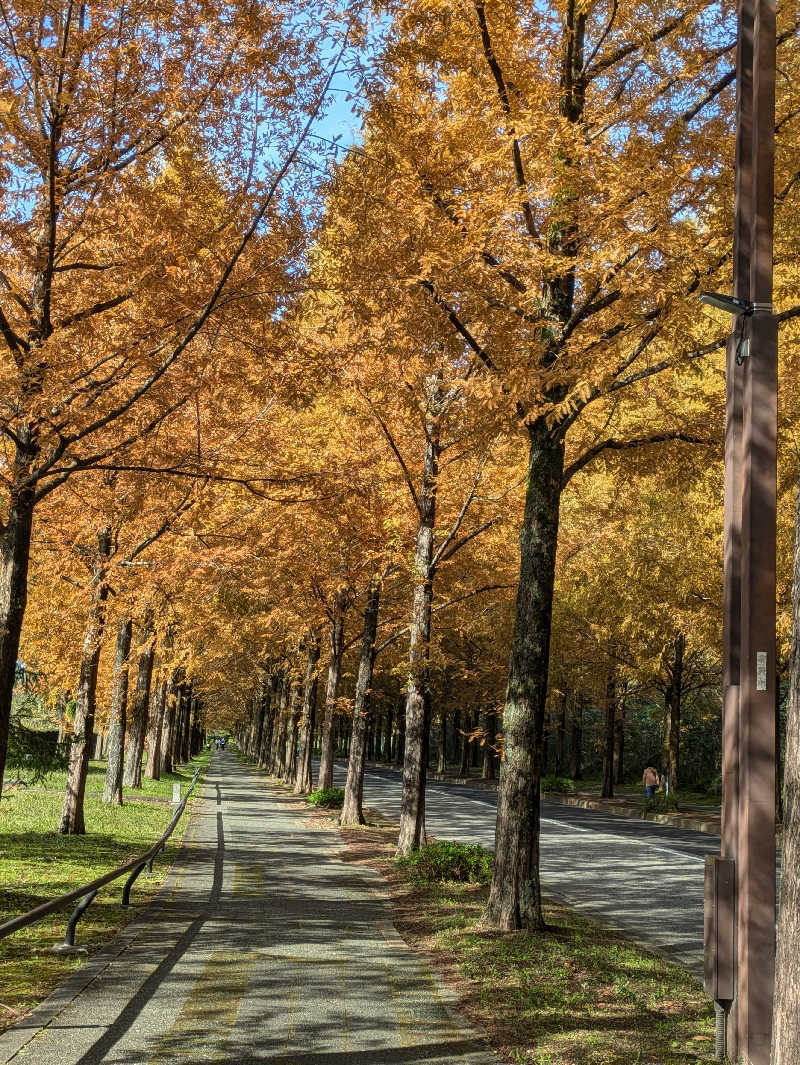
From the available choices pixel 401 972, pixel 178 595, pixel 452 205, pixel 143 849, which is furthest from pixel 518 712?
pixel 178 595

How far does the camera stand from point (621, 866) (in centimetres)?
1603

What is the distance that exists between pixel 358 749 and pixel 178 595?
5.02 metres

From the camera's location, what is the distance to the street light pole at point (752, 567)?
430 centimetres

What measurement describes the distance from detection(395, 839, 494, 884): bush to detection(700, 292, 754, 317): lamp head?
8735 mm

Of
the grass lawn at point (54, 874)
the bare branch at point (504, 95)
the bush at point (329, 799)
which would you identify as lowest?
the bush at point (329, 799)

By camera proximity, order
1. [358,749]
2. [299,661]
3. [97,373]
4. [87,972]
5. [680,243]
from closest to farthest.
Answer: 1. [87,972]
2. [680,243]
3. [97,373]
4. [358,749]
5. [299,661]

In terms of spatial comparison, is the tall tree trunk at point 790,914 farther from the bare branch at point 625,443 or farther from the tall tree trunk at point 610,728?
the tall tree trunk at point 610,728

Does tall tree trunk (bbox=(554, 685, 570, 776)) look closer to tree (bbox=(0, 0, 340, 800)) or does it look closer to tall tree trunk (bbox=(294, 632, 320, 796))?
tall tree trunk (bbox=(294, 632, 320, 796))

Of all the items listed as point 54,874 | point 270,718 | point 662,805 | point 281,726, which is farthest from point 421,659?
point 270,718

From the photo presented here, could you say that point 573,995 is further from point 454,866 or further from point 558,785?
point 558,785

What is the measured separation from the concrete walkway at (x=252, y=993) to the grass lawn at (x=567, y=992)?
26cm

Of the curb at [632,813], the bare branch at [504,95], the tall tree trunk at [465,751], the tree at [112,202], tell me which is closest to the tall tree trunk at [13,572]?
the tree at [112,202]

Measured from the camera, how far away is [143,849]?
14422 mm

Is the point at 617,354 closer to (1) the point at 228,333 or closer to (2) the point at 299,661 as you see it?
(1) the point at 228,333
